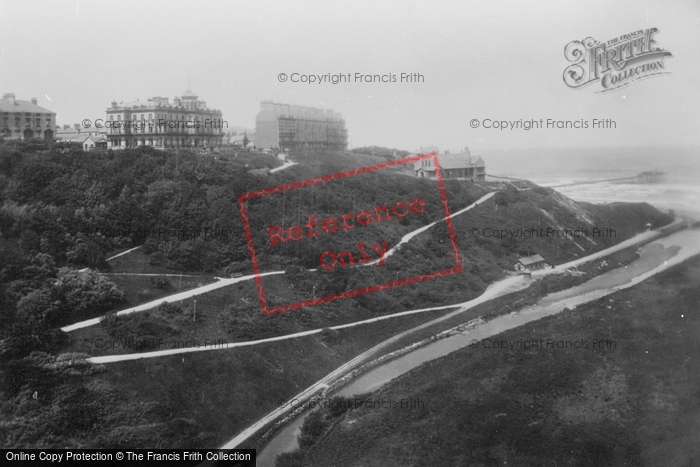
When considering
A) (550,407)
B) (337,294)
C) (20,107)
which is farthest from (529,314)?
(20,107)

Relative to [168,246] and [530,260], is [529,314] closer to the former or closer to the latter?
[530,260]

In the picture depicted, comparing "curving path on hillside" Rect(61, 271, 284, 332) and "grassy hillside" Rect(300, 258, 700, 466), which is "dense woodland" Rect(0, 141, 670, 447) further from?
"grassy hillside" Rect(300, 258, 700, 466)

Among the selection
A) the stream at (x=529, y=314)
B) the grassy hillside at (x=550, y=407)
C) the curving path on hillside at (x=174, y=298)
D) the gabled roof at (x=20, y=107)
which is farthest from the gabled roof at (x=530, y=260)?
the gabled roof at (x=20, y=107)

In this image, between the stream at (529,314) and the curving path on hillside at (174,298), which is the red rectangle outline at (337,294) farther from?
the stream at (529,314)

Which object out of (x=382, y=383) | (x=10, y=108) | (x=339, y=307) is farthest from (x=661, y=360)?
(x=10, y=108)

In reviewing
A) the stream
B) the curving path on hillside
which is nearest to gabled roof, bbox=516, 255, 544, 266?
the stream
